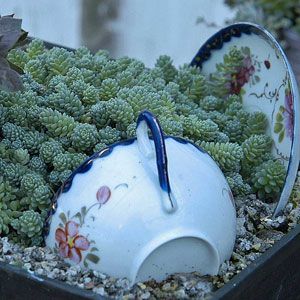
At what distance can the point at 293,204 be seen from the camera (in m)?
1.57

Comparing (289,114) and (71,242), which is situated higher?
(289,114)

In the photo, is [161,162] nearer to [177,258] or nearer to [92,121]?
[177,258]

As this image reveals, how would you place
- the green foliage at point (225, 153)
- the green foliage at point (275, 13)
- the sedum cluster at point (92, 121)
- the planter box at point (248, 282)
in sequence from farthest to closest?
the green foliage at point (275, 13) → the green foliage at point (225, 153) → the sedum cluster at point (92, 121) → the planter box at point (248, 282)

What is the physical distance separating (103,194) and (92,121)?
315 mm

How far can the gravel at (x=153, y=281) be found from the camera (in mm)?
1258

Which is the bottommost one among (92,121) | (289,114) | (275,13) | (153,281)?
(153,281)

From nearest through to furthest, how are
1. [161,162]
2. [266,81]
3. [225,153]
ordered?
[161,162] < [225,153] < [266,81]

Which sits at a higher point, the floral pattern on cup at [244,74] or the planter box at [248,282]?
the floral pattern on cup at [244,74]

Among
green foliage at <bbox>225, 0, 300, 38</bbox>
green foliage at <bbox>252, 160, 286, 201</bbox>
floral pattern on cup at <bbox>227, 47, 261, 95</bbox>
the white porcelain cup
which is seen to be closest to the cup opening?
the white porcelain cup

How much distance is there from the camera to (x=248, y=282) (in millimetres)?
1283

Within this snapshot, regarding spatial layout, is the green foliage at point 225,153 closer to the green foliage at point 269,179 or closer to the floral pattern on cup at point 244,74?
the green foliage at point 269,179

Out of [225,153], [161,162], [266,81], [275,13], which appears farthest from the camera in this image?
[275,13]

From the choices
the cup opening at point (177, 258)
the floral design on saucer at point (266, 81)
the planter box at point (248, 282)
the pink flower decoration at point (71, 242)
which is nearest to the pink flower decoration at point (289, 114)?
the floral design on saucer at point (266, 81)

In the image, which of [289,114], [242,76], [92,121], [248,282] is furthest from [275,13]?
[248,282]
